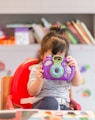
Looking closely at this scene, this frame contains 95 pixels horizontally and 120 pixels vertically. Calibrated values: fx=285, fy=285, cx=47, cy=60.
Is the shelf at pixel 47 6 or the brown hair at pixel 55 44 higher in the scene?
the shelf at pixel 47 6

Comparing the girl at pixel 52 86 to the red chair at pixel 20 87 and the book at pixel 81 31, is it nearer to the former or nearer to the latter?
the red chair at pixel 20 87

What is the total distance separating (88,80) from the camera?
2.08 m

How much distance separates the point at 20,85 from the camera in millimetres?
1264

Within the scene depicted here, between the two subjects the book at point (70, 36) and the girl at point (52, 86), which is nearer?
the girl at point (52, 86)

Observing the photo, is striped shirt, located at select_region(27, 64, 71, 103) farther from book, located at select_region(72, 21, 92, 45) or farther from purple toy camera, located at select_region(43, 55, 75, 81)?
book, located at select_region(72, 21, 92, 45)

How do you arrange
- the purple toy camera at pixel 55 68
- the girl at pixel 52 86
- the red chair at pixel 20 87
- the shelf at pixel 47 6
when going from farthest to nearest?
the shelf at pixel 47 6 < the red chair at pixel 20 87 < the girl at pixel 52 86 < the purple toy camera at pixel 55 68

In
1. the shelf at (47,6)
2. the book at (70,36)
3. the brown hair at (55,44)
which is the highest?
the shelf at (47,6)

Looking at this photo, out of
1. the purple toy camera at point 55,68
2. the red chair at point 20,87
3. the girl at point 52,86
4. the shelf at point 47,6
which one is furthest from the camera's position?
the shelf at point 47,6

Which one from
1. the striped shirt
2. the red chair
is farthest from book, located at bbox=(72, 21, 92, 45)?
the striped shirt

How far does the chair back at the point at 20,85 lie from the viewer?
1240 mm

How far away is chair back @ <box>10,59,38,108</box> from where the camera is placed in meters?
1.24

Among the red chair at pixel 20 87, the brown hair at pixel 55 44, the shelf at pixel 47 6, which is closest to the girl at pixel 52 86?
the brown hair at pixel 55 44

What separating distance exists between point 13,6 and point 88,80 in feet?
2.50

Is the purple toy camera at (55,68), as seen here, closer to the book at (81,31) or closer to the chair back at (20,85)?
the chair back at (20,85)
